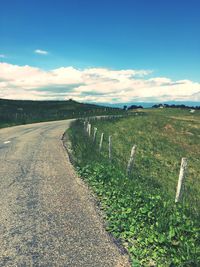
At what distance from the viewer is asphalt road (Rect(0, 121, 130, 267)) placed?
253 inches

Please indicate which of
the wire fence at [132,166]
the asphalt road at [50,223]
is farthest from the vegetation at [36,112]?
the asphalt road at [50,223]

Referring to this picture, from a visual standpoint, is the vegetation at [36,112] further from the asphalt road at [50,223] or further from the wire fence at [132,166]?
the asphalt road at [50,223]

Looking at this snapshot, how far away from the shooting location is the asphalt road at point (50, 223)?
6.43m

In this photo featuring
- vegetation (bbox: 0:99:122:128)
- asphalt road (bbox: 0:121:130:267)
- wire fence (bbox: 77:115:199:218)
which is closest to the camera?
asphalt road (bbox: 0:121:130:267)

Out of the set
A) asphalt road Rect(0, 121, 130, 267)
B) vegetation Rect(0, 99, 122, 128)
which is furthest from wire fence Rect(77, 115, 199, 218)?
vegetation Rect(0, 99, 122, 128)

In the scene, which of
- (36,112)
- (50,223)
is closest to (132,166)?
(50,223)

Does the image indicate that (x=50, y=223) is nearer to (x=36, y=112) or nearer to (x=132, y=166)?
(x=132, y=166)

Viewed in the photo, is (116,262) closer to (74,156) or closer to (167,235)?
(167,235)

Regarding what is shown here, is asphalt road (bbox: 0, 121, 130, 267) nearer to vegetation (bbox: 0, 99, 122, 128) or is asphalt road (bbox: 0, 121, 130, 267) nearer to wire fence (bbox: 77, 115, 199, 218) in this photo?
wire fence (bbox: 77, 115, 199, 218)

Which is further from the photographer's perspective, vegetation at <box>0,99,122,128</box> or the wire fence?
vegetation at <box>0,99,122,128</box>

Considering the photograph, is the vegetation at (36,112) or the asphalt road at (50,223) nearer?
the asphalt road at (50,223)

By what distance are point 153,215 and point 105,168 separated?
589 centimetres

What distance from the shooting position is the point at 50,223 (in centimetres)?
823

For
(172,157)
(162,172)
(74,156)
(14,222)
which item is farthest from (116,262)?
(172,157)
